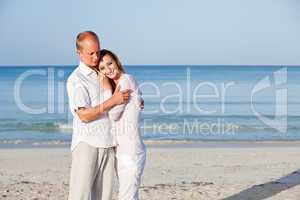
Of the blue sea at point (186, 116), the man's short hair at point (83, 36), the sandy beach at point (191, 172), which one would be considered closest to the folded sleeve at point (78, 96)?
the man's short hair at point (83, 36)

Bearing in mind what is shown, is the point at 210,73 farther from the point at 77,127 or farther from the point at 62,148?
the point at 77,127

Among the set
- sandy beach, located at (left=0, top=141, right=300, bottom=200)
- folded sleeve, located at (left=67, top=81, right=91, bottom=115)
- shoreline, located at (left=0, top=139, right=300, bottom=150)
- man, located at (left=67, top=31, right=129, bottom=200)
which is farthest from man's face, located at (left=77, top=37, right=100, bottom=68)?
shoreline, located at (left=0, top=139, right=300, bottom=150)

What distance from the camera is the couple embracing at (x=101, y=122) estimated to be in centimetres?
420

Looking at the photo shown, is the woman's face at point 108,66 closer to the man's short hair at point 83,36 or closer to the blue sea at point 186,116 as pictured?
the man's short hair at point 83,36

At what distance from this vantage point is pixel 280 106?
28672 mm

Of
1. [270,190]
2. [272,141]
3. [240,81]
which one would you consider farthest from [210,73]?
[270,190]

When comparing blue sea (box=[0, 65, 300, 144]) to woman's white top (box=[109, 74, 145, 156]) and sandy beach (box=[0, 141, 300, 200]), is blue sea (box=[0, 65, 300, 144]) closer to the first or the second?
sandy beach (box=[0, 141, 300, 200])

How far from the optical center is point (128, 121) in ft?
14.4

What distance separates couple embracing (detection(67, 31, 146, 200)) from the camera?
4203 millimetres

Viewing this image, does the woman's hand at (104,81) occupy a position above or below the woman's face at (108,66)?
below

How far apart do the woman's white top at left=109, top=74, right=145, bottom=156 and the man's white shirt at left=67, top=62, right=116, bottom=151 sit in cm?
8

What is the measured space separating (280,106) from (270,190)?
21.1 meters

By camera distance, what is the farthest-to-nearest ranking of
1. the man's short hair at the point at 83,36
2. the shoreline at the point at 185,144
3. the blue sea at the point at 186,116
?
the blue sea at the point at 186,116
the shoreline at the point at 185,144
the man's short hair at the point at 83,36

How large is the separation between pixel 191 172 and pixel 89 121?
19.5ft
